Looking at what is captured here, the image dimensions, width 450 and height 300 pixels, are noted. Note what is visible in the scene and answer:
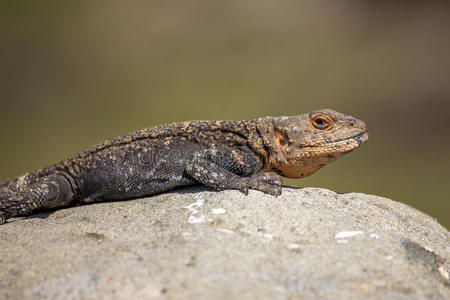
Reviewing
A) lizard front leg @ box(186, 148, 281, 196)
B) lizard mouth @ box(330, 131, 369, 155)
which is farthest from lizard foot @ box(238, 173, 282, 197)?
lizard mouth @ box(330, 131, 369, 155)

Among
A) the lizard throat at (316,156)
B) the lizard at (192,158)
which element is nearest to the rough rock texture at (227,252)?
the lizard at (192,158)

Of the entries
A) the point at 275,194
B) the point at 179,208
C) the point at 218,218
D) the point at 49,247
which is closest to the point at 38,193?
the point at 49,247

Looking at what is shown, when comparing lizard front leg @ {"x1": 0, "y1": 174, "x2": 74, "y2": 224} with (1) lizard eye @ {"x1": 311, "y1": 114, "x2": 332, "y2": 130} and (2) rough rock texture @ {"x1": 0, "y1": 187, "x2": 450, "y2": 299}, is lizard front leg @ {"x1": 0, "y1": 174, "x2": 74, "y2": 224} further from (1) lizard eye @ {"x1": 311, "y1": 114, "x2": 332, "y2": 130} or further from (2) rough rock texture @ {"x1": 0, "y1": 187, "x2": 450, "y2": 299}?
(1) lizard eye @ {"x1": 311, "y1": 114, "x2": 332, "y2": 130}

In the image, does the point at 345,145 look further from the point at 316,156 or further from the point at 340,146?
the point at 316,156

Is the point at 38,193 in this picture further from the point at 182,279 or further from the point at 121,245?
the point at 182,279

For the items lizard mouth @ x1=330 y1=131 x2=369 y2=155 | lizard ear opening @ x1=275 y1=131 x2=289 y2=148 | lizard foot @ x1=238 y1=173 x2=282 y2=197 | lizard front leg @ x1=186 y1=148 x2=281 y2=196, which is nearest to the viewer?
lizard foot @ x1=238 y1=173 x2=282 y2=197

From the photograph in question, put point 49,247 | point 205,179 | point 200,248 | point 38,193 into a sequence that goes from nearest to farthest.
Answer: point 200,248 → point 49,247 → point 205,179 → point 38,193

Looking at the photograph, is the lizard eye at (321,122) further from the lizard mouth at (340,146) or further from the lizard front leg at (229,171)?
the lizard front leg at (229,171)
